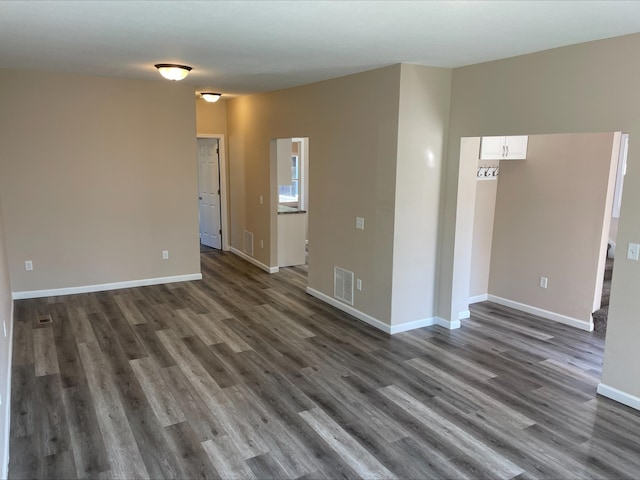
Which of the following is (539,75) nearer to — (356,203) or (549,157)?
(549,157)

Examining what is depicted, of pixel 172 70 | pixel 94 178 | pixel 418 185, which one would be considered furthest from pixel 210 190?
pixel 418 185

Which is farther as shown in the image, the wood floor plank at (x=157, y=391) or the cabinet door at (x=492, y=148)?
the cabinet door at (x=492, y=148)

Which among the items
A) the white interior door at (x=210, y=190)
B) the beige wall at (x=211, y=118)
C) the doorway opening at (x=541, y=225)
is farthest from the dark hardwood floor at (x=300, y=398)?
the beige wall at (x=211, y=118)

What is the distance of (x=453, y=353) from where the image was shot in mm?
4301

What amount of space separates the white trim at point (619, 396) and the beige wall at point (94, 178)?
512 cm

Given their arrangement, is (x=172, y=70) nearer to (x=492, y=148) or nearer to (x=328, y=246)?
(x=328, y=246)

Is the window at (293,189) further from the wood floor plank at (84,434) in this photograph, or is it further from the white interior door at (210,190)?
the wood floor plank at (84,434)

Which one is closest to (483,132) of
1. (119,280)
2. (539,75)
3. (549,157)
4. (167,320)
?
(539,75)

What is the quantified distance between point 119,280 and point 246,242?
7.57ft

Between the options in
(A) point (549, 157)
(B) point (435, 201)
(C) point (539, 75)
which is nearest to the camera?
(C) point (539, 75)

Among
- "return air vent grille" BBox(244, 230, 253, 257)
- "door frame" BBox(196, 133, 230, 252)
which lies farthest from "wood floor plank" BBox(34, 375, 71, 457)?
"door frame" BBox(196, 133, 230, 252)

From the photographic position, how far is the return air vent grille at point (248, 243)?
302 inches

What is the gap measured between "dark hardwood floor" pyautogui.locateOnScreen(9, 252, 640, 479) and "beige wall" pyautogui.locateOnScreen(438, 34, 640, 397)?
544mm

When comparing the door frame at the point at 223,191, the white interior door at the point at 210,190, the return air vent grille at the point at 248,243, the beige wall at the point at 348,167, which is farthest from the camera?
the white interior door at the point at 210,190
